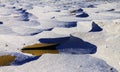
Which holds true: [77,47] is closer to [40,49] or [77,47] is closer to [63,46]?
[63,46]

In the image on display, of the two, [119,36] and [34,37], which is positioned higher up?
[119,36]

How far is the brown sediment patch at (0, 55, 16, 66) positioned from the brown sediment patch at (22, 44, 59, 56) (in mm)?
167

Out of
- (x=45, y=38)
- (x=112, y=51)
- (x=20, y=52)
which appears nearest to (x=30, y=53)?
(x=20, y=52)

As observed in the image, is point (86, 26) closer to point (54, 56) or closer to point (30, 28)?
point (30, 28)

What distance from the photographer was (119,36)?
194cm

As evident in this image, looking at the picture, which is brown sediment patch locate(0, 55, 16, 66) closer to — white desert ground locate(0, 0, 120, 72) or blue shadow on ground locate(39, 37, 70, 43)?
white desert ground locate(0, 0, 120, 72)

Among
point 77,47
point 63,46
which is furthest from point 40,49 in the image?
point 77,47

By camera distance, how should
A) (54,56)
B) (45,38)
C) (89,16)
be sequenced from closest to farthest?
(54,56), (45,38), (89,16)

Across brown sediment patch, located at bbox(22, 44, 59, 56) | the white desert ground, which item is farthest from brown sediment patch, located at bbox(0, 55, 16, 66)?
brown sediment patch, located at bbox(22, 44, 59, 56)

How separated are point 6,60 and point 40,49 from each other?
0.33 m

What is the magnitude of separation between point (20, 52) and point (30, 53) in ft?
0.25

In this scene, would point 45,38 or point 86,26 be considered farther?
point 86,26

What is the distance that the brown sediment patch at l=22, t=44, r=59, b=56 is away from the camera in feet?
6.57

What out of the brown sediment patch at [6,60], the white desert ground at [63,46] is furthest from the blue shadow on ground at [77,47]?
the brown sediment patch at [6,60]
